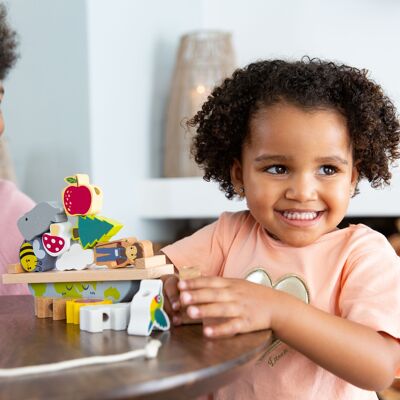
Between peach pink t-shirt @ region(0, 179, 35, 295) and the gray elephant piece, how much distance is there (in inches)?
23.2

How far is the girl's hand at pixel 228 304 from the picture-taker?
2.72ft

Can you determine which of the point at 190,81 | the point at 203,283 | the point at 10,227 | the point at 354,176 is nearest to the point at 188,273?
the point at 203,283

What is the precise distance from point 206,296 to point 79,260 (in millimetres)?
214

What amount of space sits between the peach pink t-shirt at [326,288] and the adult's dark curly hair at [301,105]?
5.5 inches

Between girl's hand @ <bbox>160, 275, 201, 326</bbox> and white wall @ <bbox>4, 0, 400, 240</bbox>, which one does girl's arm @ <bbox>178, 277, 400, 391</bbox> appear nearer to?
girl's hand @ <bbox>160, 275, 201, 326</bbox>

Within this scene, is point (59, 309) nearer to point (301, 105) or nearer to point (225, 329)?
point (225, 329)

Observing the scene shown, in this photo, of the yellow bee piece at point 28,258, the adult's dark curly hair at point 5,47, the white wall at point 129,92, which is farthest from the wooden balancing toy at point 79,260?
the white wall at point 129,92

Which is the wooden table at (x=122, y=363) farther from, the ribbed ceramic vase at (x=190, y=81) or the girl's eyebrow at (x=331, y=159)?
the ribbed ceramic vase at (x=190, y=81)

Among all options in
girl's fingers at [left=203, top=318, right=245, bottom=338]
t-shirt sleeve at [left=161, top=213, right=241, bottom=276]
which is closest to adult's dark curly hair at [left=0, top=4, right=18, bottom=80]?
t-shirt sleeve at [left=161, top=213, right=241, bottom=276]

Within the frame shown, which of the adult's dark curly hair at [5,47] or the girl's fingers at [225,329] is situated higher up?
the adult's dark curly hair at [5,47]

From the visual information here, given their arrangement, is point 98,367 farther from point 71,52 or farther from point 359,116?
point 71,52

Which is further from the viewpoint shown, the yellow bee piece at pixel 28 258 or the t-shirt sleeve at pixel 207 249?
the t-shirt sleeve at pixel 207 249

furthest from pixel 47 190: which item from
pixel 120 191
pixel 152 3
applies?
pixel 152 3

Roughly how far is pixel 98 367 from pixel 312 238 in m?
0.44
